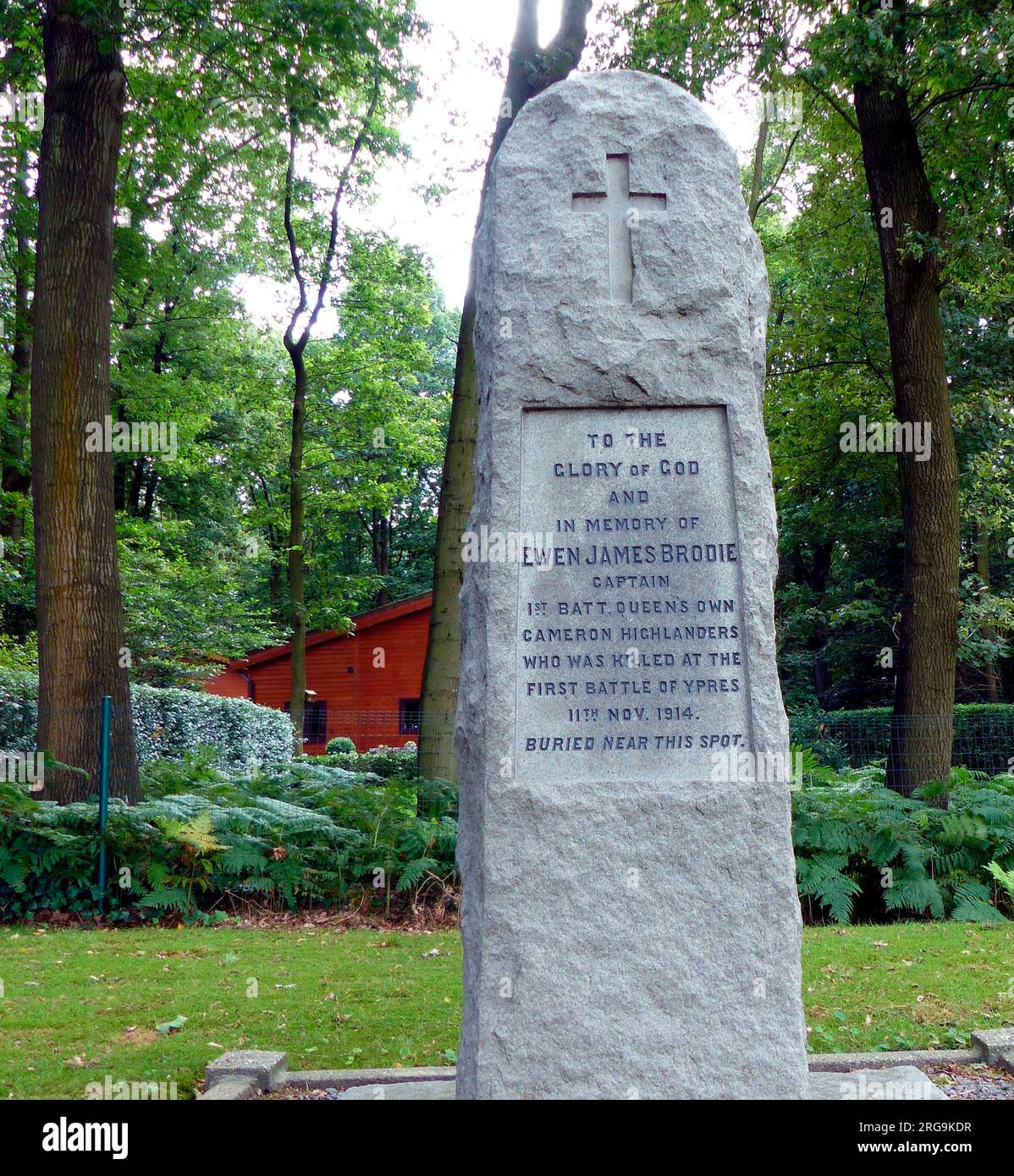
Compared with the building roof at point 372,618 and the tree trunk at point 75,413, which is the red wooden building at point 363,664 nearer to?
the building roof at point 372,618

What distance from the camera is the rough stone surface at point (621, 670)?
14.1 ft

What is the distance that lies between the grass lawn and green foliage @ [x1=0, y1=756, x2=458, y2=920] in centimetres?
55

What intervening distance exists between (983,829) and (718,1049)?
6.17 metres

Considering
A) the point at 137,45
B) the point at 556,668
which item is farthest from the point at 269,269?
the point at 556,668

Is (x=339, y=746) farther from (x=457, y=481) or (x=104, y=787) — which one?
(x=104, y=787)

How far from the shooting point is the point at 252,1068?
17.1 ft

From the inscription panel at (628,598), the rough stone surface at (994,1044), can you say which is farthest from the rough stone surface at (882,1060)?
the inscription panel at (628,598)

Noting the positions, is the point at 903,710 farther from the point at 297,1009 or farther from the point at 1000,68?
the point at 297,1009

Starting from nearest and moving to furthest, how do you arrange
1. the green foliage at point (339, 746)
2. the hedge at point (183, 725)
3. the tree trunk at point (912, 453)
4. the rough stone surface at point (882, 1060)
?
1. the rough stone surface at point (882, 1060)
2. the tree trunk at point (912, 453)
3. the hedge at point (183, 725)
4. the green foliage at point (339, 746)

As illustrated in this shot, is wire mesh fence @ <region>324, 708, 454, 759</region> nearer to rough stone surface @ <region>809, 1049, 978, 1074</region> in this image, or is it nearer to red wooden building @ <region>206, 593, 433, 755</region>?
red wooden building @ <region>206, 593, 433, 755</region>

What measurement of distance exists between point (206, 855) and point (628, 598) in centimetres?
630

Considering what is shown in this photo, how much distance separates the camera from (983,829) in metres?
9.48

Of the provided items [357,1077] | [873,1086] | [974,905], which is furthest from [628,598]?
[974,905]

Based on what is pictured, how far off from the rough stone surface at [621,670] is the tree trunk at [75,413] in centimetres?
669
